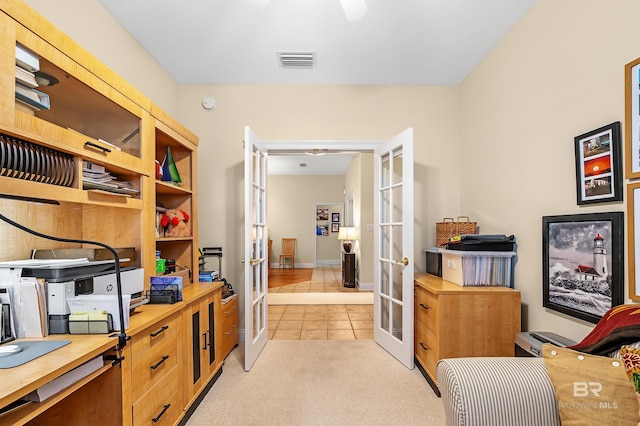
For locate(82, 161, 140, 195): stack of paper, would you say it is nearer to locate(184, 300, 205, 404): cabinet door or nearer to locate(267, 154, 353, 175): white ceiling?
locate(184, 300, 205, 404): cabinet door

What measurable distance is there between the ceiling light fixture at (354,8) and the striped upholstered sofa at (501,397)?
2005 millimetres

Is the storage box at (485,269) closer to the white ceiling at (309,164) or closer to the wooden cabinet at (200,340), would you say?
the wooden cabinet at (200,340)

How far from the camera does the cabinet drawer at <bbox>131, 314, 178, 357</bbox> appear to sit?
151 cm

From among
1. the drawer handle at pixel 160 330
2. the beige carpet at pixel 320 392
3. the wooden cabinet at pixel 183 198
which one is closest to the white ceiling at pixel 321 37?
the wooden cabinet at pixel 183 198

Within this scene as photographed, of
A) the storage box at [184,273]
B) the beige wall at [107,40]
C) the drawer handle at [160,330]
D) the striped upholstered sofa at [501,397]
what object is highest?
the beige wall at [107,40]

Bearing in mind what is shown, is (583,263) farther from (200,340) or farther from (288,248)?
(288,248)

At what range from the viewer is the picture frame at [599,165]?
160 centimetres

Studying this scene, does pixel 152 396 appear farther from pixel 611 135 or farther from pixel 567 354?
pixel 611 135

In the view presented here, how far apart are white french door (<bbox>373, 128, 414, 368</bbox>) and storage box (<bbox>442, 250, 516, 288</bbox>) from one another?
0.44 metres

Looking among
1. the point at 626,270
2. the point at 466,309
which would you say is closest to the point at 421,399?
the point at 466,309

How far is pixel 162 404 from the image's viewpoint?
1727 millimetres

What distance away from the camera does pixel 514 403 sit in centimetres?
119

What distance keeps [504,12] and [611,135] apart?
4.03 ft

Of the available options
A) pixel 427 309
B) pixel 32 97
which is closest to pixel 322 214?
pixel 427 309
